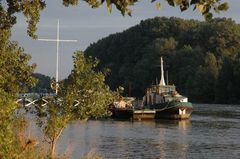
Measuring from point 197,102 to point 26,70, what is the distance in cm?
13042

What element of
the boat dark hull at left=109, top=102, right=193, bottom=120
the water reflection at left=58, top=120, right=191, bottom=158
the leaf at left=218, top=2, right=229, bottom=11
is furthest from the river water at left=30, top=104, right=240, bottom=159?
the leaf at left=218, top=2, right=229, bottom=11

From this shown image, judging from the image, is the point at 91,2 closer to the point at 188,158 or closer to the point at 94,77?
the point at 94,77

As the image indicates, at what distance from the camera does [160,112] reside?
242 feet

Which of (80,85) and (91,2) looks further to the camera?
(80,85)

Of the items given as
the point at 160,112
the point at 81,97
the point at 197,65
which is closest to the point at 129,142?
the point at 81,97

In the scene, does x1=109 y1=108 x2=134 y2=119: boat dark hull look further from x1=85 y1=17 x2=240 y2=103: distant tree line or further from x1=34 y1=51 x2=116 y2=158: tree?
x1=85 y1=17 x2=240 y2=103: distant tree line

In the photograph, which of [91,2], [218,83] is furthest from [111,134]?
[218,83]

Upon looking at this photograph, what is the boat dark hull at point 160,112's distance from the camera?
7119 cm

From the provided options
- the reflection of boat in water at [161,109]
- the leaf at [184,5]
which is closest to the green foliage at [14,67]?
the leaf at [184,5]

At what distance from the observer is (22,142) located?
47.9ft

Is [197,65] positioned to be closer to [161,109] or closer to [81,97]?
[161,109]

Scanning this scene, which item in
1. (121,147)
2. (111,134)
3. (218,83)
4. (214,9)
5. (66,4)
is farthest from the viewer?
(218,83)

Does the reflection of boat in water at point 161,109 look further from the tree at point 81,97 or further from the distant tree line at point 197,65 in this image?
the distant tree line at point 197,65

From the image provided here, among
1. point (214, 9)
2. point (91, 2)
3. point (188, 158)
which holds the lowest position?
point (188, 158)
